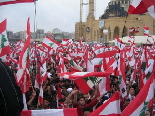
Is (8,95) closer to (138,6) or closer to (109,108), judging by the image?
(109,108)

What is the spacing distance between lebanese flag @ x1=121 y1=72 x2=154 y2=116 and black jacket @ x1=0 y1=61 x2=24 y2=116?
6.31 ft

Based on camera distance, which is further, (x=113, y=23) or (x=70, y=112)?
(x=113, y=23)

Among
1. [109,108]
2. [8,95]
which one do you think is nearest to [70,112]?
[109,108]

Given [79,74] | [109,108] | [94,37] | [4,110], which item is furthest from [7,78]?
[94,37]

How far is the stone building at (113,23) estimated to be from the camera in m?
53.0

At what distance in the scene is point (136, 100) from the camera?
125 inches

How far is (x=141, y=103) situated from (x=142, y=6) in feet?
4.47

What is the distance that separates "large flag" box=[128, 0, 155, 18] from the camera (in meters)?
3.25

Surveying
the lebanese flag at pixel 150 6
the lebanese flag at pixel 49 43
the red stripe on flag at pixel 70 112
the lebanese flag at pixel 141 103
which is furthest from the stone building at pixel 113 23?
the red stripe on flag at pixel 70 112

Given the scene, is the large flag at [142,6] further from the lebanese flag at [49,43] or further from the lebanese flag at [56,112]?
the lebanese flag at [49,43]

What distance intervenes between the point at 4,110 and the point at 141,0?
2.62 m

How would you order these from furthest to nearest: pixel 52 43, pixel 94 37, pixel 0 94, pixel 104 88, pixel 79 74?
pixel 94 37
pixel 52 43
pixel 104 88
pixel 79 74
pixel 0 94

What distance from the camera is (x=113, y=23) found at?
53188mm

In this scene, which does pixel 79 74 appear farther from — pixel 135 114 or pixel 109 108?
pixel 135 114
